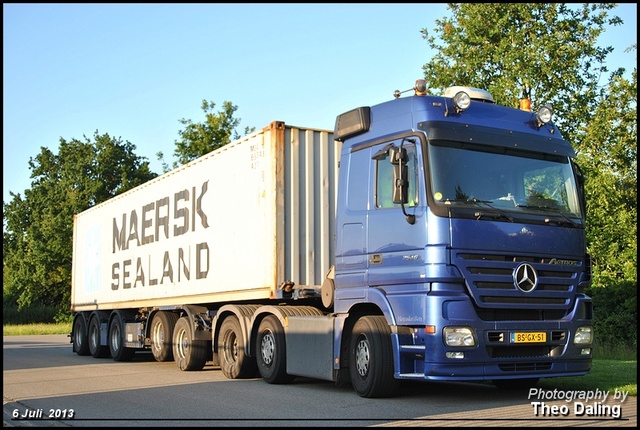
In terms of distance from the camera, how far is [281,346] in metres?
12.0

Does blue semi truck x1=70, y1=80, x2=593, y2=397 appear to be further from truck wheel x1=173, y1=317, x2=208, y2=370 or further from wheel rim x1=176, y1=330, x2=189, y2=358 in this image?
wheel rim x1=176, y1=330, x2=189, y2=358

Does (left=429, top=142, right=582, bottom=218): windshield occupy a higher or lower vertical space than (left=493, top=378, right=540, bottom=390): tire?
higher

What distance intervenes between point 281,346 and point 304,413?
3051 millimetres

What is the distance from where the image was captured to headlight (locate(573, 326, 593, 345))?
9898 millimetres

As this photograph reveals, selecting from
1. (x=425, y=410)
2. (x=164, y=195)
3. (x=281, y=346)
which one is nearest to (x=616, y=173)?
(x=164, y=195)

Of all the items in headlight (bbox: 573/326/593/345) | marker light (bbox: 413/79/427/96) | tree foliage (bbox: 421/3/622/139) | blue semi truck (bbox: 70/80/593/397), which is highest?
tree foliage (bbox: 421/3/622/139)

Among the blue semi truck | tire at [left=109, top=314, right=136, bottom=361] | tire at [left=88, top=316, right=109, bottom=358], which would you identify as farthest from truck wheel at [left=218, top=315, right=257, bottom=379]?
tire at [left=88, top=316, right=109, bottom=358]

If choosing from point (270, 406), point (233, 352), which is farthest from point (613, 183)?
point (270, 406)

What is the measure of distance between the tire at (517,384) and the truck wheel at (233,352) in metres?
3.89

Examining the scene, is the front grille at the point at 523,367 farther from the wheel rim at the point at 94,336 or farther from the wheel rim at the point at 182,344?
Result: the wheel rim at the point at 94,336

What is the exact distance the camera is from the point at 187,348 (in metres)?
15.0

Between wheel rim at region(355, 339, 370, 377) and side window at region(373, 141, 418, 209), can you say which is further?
wheel rim at region(355, 339, 370, 377)

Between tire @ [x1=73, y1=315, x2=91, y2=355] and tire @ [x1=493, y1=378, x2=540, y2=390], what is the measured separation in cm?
1324

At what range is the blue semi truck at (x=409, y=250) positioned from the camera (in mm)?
9242
